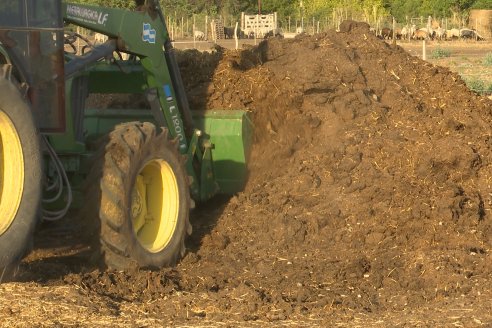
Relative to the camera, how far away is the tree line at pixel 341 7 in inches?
2758

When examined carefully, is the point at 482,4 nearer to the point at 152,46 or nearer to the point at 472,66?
the point at 472,66

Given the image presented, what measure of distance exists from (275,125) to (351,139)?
0.83 metres

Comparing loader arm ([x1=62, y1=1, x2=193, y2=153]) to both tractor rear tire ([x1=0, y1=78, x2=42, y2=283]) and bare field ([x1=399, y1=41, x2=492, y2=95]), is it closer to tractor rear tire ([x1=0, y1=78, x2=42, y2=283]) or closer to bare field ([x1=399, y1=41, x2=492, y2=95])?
tractor rear tire ([x1=0, y1=78, x2=42, y2=283])

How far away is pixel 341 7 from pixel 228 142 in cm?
6207

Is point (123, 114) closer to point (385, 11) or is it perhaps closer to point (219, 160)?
point (219, 160)

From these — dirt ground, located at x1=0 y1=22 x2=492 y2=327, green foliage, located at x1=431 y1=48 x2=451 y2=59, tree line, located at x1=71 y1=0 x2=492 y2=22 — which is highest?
tree line, located at x1=71 y1=0 x2=492 y2=22

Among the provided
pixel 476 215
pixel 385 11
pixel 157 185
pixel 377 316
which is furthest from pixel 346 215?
pixel 385 11

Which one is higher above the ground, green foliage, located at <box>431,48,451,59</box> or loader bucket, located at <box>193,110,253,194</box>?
green foliage, located at <box>431,48,451,59</box>

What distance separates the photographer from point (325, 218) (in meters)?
9.52

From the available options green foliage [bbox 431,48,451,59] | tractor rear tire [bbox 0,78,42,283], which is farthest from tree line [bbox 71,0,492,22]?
tractor rear tire [bbox 0,78,42,283]

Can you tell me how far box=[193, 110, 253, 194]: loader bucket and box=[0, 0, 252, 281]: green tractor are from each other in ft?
0.03

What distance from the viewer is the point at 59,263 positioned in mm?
8039

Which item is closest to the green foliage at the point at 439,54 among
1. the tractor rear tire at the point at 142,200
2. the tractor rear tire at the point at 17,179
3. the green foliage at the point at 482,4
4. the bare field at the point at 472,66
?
the bare field at the point at 472,66

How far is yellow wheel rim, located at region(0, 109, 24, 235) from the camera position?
6.34 meters
